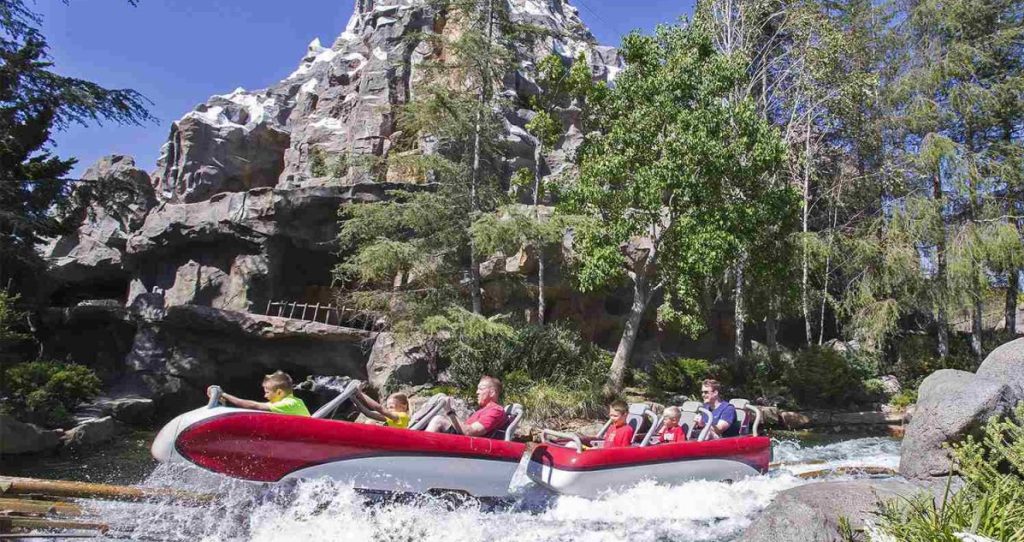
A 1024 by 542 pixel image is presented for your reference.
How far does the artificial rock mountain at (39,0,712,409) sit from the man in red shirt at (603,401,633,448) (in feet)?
28.5

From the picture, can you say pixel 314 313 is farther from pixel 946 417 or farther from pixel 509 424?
pixel 946 417

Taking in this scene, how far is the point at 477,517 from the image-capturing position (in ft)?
21.5

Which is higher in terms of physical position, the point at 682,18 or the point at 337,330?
Answer: the point at 682,18

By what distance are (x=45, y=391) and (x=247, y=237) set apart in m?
9.11

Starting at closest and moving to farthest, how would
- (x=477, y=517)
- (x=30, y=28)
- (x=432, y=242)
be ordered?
1. (x=477, y=517)
2. (x=30, y=28)
3. (x=432, y=242)

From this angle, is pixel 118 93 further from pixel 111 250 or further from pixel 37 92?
pixel 111 250

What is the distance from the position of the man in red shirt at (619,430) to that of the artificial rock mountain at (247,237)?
8.68 metres

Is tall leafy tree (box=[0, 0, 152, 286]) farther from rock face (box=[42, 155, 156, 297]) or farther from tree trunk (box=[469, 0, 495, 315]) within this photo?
rock face (box=[42, 155, 156, 297])

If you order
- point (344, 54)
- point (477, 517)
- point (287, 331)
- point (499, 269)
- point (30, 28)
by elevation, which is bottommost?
point (477, 517)

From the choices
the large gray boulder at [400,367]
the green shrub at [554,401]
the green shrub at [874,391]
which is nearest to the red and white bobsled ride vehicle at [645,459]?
the green shrub at [554,401]

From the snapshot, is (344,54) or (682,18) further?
(344,54)

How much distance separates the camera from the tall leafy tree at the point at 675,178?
45.8 ft

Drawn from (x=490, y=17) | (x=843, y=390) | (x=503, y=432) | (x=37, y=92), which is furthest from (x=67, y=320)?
(x=843, y=390)

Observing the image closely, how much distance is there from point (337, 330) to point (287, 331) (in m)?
1.22
